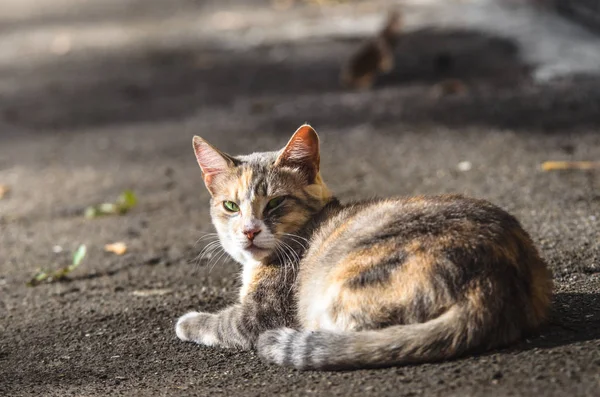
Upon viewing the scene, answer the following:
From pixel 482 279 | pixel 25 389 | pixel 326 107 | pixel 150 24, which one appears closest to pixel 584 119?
pixel 326 107

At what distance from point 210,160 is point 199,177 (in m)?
3.21

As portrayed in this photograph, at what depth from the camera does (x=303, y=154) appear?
4180 mm

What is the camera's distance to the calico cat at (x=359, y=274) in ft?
10.6

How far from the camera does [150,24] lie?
52.0 ft

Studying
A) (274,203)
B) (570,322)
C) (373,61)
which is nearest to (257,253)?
(274,203)

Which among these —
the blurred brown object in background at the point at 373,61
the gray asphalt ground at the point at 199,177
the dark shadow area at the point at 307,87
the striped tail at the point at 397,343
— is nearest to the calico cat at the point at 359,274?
the striped tail at the point at 397,343

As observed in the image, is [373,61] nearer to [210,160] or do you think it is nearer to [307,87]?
[307,87]

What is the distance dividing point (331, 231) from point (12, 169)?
5679mm

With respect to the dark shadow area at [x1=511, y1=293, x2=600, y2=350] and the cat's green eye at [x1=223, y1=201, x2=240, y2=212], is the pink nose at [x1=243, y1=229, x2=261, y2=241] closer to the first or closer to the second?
the cat's green eye at [x1=223, y1=201, x2=240, y2=212]

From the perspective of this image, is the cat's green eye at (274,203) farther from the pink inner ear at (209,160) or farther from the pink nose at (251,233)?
the pink inner ear at (209,160)

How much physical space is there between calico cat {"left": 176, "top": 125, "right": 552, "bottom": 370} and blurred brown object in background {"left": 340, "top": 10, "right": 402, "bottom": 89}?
18.6 feet

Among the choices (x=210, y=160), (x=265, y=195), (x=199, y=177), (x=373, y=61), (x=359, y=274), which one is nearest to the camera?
(x=359, y=274)

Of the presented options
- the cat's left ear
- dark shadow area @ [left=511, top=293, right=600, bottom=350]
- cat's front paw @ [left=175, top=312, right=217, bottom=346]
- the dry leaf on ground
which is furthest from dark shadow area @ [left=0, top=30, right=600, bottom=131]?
cat's front paw @ [left=175, top=312, right=217, bottom=346]

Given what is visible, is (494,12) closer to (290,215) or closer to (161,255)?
(161,255)
